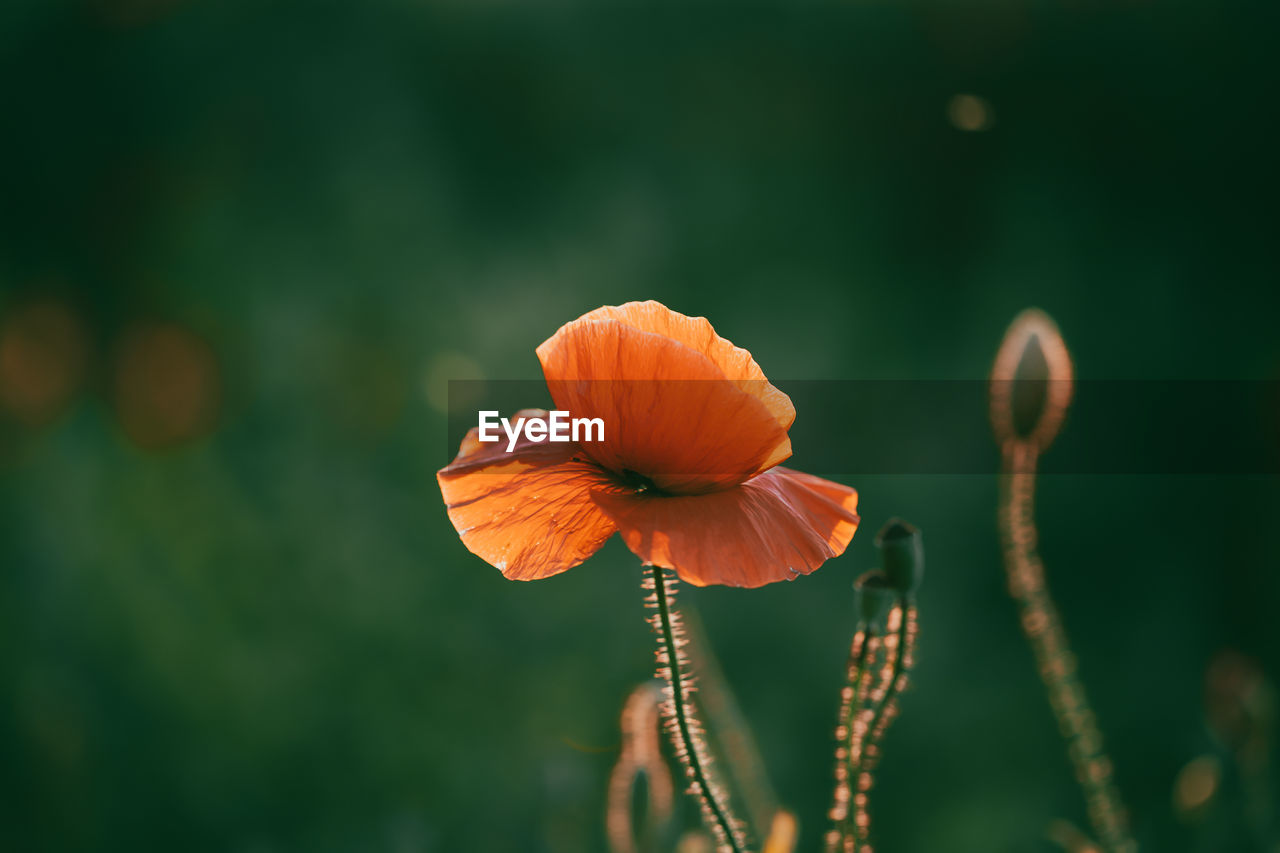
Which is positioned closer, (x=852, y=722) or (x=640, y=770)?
(x=852, y=722)

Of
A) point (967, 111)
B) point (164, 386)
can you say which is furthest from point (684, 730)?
point (164, 386)

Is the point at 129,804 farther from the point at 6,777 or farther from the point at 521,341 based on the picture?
the point at 521,341

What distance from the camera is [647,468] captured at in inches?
11.7

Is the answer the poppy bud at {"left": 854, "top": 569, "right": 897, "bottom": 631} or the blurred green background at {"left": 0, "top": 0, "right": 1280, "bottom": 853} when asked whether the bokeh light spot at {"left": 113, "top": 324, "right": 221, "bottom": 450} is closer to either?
the blurred green background at {"left": 0, "top": 0, "right": 1280, "bottom": 853}

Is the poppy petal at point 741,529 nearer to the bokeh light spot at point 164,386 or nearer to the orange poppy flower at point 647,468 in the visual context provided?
the orange poppy flower at point 647,468

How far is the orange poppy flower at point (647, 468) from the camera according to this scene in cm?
27

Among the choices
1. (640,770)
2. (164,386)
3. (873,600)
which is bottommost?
(640,770)

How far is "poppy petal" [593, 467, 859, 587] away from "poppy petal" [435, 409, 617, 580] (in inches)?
0.7

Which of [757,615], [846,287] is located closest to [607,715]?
[757,615]

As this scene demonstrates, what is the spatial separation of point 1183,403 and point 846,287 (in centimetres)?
49

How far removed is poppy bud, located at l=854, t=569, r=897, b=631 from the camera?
28 cm

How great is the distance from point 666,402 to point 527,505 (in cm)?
6

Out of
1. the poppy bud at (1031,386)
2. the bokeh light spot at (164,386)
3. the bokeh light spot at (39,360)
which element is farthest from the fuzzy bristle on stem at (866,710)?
the bokeh light spot at (39,360)

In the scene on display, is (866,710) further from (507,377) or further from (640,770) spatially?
(507,377)
